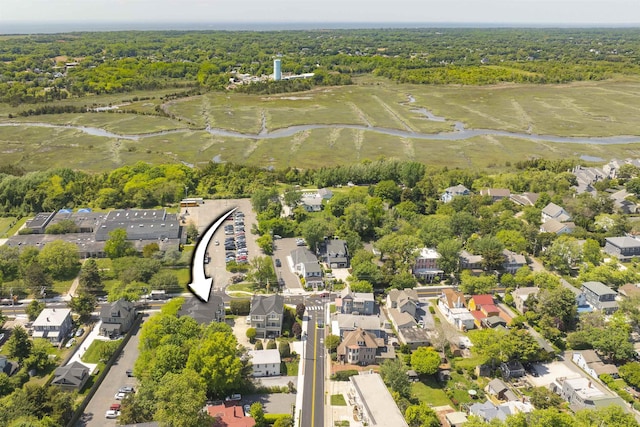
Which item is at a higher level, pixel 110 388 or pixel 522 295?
pixel 522 295

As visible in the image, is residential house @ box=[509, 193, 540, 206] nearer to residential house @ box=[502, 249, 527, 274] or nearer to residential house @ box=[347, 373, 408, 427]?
residential house @ box=[502, 249, 527, 274]

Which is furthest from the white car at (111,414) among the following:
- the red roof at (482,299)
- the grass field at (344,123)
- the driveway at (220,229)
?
the grass field at (344,123)

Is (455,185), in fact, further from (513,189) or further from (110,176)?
(110,176)

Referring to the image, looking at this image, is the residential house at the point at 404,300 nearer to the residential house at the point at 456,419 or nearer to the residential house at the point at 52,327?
the residential house at the point at 456,419

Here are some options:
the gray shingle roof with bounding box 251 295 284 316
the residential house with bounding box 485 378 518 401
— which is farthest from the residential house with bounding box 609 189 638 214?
the gray shingle roof with bounding box 251 295 284 316

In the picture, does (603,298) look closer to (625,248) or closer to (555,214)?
(625,248)

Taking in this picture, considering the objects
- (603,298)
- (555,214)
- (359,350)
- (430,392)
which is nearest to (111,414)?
(359,350)
